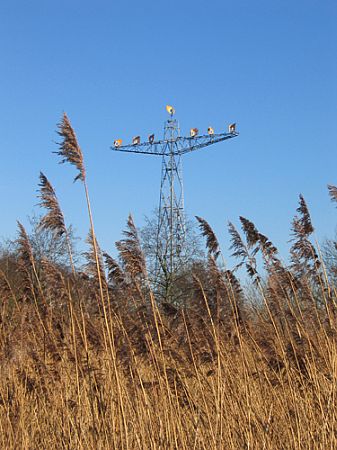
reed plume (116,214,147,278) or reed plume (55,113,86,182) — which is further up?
reed plume (55,113,86,182)

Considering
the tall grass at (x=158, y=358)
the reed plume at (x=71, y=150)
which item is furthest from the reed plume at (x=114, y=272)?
the reed plume at (x=71, y=150)

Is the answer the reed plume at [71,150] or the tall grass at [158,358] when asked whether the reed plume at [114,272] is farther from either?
the reed plume at [71,150]

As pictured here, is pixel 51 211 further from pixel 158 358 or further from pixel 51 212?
pixel 158 358

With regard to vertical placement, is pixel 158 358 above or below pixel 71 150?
below

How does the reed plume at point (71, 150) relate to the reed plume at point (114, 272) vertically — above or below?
above

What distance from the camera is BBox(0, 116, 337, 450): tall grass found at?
4.89m

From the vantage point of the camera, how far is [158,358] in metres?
5.63

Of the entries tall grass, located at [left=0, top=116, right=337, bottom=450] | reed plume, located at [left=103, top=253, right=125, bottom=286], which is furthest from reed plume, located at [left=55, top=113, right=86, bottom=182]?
reed plume, located at [left=103, top=253, right=125, bottom=286]

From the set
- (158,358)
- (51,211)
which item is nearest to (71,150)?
(51,211)

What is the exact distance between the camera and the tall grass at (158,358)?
4895 millimetres

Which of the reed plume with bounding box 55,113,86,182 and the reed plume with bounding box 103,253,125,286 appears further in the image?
the reed plume with bounding box 103,253,125,286

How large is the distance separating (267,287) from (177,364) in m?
1.44

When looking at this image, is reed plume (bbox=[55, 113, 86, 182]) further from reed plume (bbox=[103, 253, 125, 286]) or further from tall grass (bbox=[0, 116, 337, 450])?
reed plume (bbox=[103, 253, 125, 286])

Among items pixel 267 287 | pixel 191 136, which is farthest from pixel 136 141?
pixel 267 287
